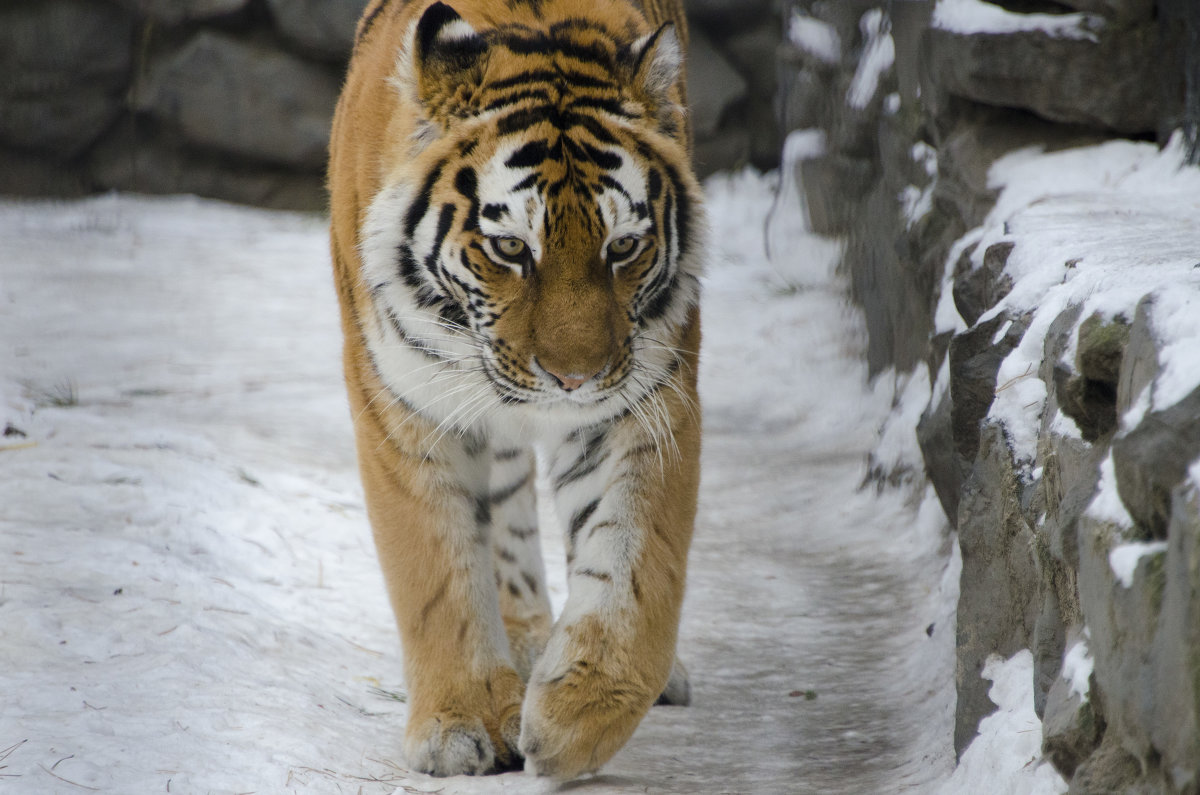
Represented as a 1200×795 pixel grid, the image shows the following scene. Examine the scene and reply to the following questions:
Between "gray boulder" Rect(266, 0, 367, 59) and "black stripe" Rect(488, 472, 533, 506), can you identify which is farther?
"gray boulder" Rect(266, 0, 367, 59)

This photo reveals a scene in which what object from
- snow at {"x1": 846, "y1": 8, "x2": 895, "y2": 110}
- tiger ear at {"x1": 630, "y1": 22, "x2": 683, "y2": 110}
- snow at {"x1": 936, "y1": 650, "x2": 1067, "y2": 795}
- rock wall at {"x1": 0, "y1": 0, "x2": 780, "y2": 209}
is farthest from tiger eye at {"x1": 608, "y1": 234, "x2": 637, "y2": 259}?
rock wall at {"x1": 0, "y1": 0, "x2": 780, "y2": 209}

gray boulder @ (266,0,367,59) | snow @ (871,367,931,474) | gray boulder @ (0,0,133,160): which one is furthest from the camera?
gray boulder @ (266,0,367,59)

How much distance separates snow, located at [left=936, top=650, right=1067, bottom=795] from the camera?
5.52 feet

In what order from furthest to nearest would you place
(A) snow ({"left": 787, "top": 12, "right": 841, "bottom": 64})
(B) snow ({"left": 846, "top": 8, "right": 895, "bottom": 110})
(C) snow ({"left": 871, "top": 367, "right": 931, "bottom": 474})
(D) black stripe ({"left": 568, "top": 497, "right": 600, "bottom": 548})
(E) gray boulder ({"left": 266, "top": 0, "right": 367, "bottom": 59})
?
(E) gray boulder ({"left": 266, "top": 0, "right": 367, "bottom": 59}) < (A) snow ({"left": 787, "top": 12, "right": 841, "bottom": 64}) < (B) snow ({"left": 846, "top": 8, "right": 895, "bottom": 110}) < (C) snow ({"left": 871, "top": 367, "right": 931, "bottom": 474}) < (D) black stripe ({"left": 568, "top": 497, "right": 600, "bottom": 548})

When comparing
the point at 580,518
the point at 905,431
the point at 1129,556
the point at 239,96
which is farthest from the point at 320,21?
the point at 1129,556

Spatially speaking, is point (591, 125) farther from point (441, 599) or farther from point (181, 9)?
point (181, 9)

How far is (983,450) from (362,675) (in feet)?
4.66

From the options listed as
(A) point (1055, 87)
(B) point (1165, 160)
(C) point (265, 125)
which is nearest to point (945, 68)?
(A) point (1055, 87)

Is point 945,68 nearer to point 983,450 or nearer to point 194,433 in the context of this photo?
point 983,450

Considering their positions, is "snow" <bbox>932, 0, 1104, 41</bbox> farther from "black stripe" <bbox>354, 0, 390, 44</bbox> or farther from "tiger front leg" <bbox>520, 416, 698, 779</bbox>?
"black stripe" <bbox>354, 0, 390, 44</bbox>

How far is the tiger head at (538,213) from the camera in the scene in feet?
6.98

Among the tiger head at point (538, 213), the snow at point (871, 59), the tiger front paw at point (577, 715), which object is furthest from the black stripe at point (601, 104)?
the snow at point (871, 59)

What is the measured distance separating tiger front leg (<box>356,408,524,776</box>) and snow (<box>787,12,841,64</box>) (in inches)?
136

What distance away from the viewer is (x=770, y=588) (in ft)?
11.0
